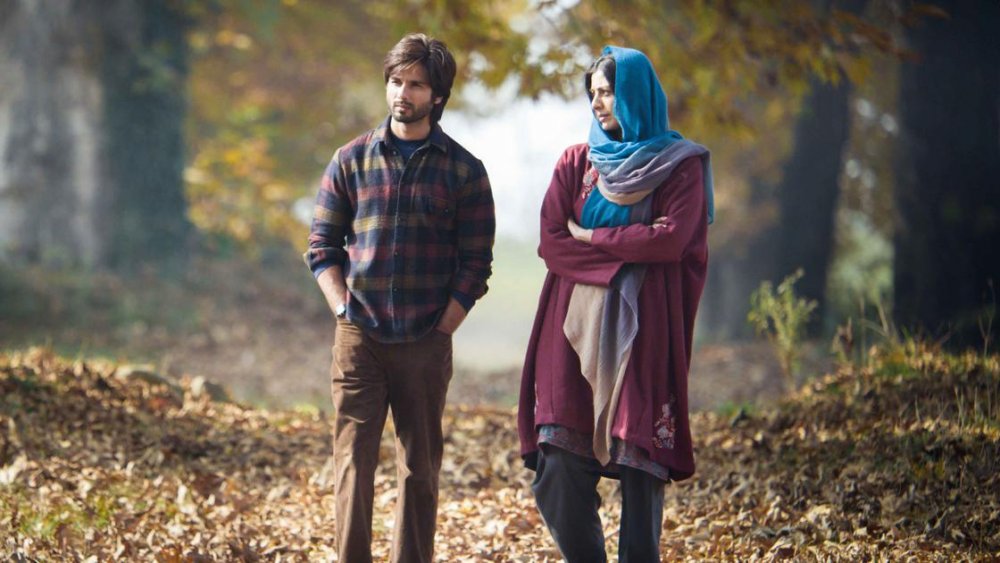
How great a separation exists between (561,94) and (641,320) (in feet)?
15.2

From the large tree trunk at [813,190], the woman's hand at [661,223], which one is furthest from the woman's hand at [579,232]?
the large tree trunk at [813,190]

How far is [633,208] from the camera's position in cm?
436

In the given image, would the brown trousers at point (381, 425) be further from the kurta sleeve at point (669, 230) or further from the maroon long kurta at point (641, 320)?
the kurta sleeve at point (669, 230)

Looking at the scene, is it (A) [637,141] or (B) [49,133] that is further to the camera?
(B) [49,133]

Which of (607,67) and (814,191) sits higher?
(814,191)

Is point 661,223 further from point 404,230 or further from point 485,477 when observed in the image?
point 485,477

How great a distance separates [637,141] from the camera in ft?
14.1

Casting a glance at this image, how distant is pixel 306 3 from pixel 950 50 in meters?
10.2

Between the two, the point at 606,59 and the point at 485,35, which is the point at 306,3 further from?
the point at 606,59

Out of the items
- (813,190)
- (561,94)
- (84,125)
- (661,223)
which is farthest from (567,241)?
(84,125)

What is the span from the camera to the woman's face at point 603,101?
4.29 metres

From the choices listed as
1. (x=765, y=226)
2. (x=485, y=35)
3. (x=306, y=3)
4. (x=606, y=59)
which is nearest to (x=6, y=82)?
(x=306, y=3)

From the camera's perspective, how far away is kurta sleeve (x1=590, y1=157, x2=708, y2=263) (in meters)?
4.22

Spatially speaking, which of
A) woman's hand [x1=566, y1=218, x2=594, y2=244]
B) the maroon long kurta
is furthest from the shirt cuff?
woman's hand [x1=566, y1=218, x2=594, y2=244]
